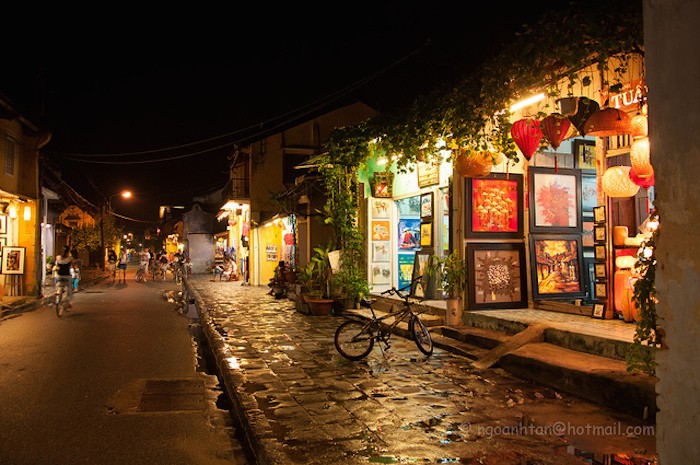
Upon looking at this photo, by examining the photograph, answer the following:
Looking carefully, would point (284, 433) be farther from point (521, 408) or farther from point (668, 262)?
point (668, 262)

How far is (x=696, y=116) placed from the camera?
2854mm

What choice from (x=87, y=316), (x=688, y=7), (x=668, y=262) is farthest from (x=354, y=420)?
(x=87, y=316)

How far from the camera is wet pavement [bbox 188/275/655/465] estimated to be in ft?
16.5

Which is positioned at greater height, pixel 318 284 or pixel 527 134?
pixel 527 134

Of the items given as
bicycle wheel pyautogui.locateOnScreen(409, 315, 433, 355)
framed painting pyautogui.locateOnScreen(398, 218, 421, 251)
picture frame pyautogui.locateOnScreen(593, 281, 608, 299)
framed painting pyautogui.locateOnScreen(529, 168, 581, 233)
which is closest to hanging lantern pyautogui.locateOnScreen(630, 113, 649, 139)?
picture frame pyautogui.locateOnScreen(593, 281, 608, 299)

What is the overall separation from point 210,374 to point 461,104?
6490 millimetres

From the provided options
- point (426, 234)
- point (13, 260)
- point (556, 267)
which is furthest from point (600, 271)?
point (13, 260)

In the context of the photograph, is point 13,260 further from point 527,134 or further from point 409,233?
point 527,134

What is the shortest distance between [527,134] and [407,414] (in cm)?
522

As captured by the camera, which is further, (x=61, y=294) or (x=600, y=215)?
(x=61, y=294)

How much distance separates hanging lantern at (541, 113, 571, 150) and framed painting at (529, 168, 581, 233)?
2.79 metres

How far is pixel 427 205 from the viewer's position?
13742 millimetres

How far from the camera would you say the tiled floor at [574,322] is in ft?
26.5

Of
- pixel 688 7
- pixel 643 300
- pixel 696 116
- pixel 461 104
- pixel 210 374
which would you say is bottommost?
pixel 210 374
